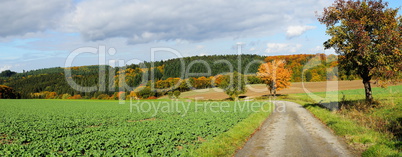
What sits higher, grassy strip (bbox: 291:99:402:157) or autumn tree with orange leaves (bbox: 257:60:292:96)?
autumn tree with orange leaves (bbox: 257:60:292:96)

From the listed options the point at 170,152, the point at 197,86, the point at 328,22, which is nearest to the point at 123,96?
the point at 197,86

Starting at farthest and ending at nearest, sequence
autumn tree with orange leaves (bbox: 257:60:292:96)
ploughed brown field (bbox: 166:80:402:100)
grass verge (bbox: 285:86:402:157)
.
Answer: ploughed brown field (bbox: 166:80:402:100) → autumn tree with orange leaves (bbox: 257:60:292:96) → grass verge (bbox: 285:86:402:157)

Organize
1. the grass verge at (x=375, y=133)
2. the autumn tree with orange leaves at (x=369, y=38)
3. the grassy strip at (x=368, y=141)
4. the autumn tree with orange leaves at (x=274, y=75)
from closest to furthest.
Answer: the grassy strip at (x=368, y=141), the grass verge at (x=375, y=133), the autumn tree with orange leaves at (x=369, y=38), the autumn tree with orange leaves at (x=274, y=75)

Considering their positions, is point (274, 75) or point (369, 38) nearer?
point (369, 38)

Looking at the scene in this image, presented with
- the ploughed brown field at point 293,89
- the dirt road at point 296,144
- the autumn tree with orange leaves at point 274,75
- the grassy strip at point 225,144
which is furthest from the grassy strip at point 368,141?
the ploughed brown field at point 293,89

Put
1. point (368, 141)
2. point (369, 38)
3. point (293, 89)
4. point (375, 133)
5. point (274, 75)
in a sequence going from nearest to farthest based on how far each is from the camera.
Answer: point (368, 141) → point (375, 133) → point (369, 38) → point (274, 75) → point (293, 89)

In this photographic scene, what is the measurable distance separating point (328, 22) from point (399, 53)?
7.42 m

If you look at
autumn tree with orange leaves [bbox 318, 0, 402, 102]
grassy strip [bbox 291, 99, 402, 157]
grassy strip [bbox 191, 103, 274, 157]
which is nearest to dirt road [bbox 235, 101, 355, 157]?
grassy strip [bbox 191, 103, 274, 157]

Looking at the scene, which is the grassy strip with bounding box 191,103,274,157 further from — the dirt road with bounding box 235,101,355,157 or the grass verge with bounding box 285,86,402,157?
the grass verge with bounding box 285,86,402,157

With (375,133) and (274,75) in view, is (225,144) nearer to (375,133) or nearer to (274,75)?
(375,133)

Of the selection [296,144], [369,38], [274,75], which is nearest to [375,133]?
[296,144]

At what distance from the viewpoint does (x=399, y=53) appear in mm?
21594

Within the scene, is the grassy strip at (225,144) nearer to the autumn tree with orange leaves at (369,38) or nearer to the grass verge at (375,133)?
the grass verge at (375,133)

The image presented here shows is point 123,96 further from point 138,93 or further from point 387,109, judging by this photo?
point 387,109
